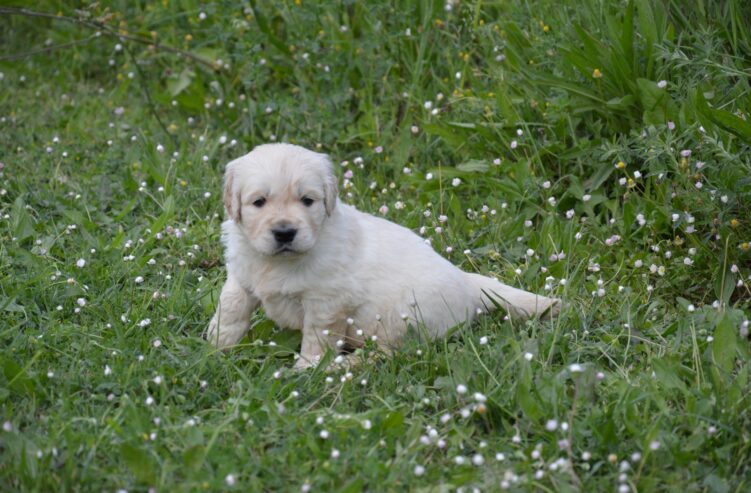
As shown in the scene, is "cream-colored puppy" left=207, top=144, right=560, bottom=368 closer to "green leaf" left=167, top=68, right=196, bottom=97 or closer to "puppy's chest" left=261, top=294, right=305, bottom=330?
"puppy's chest" left=261, top=294, right=305, bottom=330

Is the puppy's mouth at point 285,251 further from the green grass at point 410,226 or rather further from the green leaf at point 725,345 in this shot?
the green leaf at point 725,345

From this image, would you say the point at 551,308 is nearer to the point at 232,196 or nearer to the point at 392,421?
the point at 392,421

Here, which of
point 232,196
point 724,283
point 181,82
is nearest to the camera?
point 232,196

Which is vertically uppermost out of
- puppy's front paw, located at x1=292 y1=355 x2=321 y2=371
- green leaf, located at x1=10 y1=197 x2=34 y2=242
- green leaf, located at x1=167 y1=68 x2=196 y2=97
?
green leaf, located at x1=167 y1=68 x2=196 y2=97

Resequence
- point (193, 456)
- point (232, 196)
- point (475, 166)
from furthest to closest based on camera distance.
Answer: point (475, 166) → point (232, 196) → point (193, 456)

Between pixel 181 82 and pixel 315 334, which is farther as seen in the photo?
pixel 181 82

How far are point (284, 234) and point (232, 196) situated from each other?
0.36 meters

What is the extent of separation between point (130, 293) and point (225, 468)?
167cm

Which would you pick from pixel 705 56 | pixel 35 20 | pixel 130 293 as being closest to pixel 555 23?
pixel 705 56

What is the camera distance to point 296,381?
378 centimetres

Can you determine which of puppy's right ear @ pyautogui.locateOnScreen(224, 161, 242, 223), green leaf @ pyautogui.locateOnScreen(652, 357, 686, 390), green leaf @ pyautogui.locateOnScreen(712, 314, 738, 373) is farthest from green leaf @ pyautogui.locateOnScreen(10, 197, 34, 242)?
green leaf @ pyautogui.locateOnScreen(712, 314, 738, 373)

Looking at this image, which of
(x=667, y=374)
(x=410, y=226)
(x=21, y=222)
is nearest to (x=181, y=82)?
(x=21, y=222)

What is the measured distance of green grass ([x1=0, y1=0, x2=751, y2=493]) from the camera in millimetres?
3268

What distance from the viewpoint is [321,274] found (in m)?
4.14
